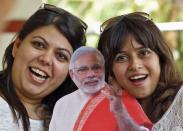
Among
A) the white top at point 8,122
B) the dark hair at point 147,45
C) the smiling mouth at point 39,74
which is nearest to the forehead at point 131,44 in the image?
the dark hair at point 147,45

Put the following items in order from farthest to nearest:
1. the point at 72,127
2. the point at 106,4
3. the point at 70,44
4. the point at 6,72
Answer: the point at 106,4 → the point at 6,72 → the point at 70,44 → the point at 72,127

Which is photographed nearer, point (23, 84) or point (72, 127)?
point (72, 127)

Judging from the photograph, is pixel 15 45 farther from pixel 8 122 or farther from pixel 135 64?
pixel 135 64

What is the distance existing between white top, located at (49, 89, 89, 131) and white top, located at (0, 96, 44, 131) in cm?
27

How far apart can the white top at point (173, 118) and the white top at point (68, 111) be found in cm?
15

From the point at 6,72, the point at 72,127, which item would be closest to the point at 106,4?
the point at 6,72

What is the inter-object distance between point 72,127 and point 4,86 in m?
0.47

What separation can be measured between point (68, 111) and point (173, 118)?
208mm

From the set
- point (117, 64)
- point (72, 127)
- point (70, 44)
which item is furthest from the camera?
point (70, 44)

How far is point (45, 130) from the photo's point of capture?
2.95 feet

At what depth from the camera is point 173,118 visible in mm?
658

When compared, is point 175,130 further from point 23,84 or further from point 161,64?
point 23,84

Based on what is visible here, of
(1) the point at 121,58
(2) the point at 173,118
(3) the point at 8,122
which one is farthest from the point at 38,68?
(2) the point at 173,118

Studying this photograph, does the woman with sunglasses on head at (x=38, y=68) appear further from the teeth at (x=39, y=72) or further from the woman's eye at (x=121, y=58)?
the woman's eye at (x=121, y=58)
